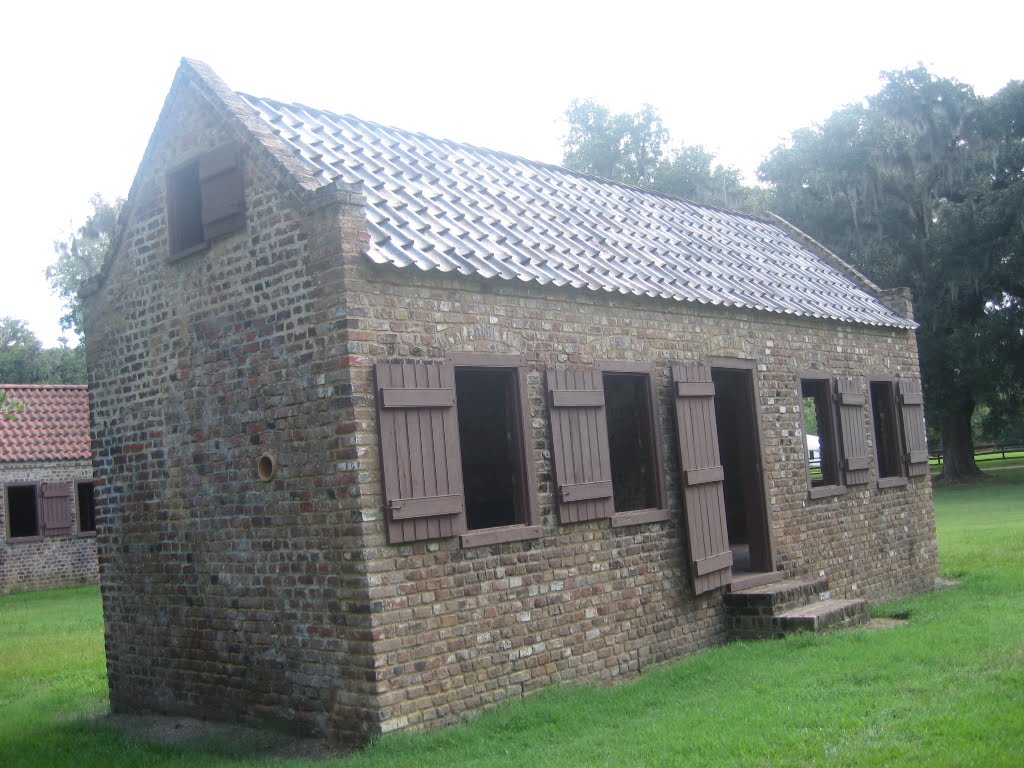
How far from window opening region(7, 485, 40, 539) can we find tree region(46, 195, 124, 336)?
806 inches

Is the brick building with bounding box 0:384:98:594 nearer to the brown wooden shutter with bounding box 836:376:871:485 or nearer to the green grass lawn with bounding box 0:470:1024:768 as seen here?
the green grass lawn with bounding box 0:470:1024:768

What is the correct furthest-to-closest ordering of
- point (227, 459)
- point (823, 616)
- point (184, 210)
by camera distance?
A: 1. point (823, 616)
2. point (184, 210)
3. point (227, 459)

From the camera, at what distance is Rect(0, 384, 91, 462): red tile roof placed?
23.9m

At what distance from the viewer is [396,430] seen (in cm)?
779

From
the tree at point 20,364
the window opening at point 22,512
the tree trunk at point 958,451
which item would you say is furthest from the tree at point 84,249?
the tree trunk at point 958,451

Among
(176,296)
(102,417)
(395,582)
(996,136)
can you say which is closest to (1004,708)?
(395,582)

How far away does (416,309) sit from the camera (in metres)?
8.17

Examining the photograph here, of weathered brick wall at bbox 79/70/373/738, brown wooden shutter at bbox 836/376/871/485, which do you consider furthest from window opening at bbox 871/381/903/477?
weathered brick wall at bbox 79/70/373/738

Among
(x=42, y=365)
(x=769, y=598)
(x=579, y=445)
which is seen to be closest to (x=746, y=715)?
(x=579, y=445)

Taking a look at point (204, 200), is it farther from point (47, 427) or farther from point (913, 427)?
point (47, 427)

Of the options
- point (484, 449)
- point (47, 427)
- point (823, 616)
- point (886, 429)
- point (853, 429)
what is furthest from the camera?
point (47, 427)

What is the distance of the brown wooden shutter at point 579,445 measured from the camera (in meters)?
9.09

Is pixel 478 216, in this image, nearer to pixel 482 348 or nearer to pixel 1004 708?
pixel 482 348

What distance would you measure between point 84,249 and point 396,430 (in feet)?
142
